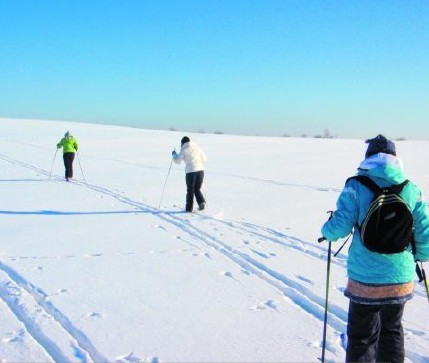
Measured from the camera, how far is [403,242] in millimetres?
3127

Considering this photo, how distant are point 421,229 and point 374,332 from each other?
0.79 m

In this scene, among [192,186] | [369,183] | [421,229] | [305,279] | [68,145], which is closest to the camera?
[369,183]

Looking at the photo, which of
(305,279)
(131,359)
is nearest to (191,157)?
(305,279)

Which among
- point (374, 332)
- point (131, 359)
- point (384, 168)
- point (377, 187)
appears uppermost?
point (384, 168)

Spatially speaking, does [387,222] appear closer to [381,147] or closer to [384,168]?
[384,168]

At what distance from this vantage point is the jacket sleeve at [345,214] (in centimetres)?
321

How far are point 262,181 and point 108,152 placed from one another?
50.1 ft

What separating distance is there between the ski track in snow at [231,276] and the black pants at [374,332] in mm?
612

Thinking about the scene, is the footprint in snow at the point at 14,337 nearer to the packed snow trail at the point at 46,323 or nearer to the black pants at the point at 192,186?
the packed snow trail at the point at 46,323

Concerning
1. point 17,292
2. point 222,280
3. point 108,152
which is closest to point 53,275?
point 17,292

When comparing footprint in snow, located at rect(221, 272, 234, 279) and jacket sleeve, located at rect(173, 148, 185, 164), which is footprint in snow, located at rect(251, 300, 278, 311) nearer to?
footprint in snow, located at rect(221, 272, 234, 279)

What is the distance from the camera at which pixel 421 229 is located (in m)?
3.29

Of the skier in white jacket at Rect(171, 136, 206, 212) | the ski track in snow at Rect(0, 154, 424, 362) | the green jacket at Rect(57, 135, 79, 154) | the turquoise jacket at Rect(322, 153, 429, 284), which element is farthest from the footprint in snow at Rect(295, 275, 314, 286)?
the green jacket at Rect(57, 135, 79, 154)

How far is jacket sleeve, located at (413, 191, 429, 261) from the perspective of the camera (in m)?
3.27
